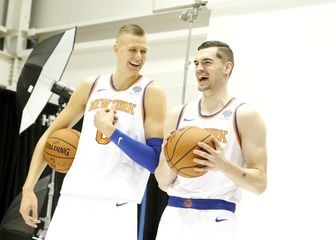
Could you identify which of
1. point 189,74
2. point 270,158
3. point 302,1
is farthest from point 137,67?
point 189,74

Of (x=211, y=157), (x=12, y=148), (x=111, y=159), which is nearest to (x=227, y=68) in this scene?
(x=211, y=157)

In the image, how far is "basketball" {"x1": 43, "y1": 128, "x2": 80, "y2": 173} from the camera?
3.15 m

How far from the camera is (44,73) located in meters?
4.43

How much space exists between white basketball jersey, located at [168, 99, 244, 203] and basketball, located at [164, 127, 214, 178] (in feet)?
0.62

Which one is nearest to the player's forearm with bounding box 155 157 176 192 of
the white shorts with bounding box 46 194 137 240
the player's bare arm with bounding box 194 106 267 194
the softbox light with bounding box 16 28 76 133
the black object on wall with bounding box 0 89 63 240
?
the white shorts with bounding box 46 194 137 240

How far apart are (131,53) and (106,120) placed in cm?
53

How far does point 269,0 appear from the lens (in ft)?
18.2

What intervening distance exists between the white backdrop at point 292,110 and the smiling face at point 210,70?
91.5 inches

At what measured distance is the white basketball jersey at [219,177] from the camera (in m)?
2.65

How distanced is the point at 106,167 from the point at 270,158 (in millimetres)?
2540

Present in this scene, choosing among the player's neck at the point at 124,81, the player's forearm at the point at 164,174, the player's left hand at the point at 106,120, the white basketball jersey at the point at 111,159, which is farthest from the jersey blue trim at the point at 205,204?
the player's neck at the point at 124,81

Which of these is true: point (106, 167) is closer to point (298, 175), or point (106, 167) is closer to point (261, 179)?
point (261, 179)

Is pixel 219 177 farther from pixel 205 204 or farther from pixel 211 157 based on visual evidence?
pixel 211 157

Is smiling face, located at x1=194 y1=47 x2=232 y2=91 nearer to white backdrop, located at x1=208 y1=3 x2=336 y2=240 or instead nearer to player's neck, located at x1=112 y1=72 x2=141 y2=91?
player's neck, located at x1=112 y1=72 x2=141 y2=91
